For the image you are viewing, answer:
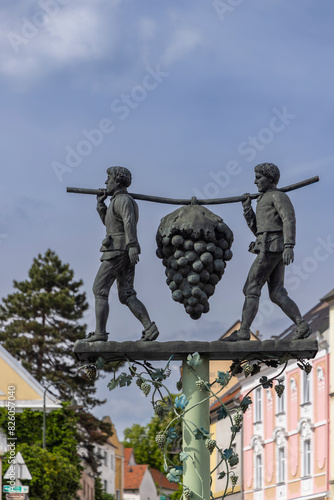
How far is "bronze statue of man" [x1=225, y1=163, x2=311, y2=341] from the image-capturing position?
29.5ft

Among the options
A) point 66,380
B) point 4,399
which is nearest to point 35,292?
point 66,380

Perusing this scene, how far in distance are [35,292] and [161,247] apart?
58855 millimetres

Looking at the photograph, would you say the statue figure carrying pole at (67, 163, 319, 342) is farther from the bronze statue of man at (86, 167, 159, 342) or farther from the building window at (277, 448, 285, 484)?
the building window at (277, 448, 285, 484)

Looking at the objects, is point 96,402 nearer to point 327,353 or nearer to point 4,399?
point 4,399

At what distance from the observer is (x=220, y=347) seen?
864 cm

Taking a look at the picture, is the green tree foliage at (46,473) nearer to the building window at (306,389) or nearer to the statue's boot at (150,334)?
the building window at (306,389)

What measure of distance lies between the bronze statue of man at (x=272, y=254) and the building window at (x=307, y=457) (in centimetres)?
3950

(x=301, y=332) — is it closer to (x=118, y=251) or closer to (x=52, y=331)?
(x=118, y=251)

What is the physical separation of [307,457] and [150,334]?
40.1 meters

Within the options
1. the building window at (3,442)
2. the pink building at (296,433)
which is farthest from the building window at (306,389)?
the building window at (3,442)

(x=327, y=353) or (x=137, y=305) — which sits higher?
(x=327, y=353)

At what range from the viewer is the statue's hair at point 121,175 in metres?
9.34

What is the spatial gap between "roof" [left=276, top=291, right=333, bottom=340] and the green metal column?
36.1 metres

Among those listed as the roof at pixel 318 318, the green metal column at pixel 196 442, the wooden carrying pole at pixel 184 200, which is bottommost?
the green metal column at pixel 196 442
